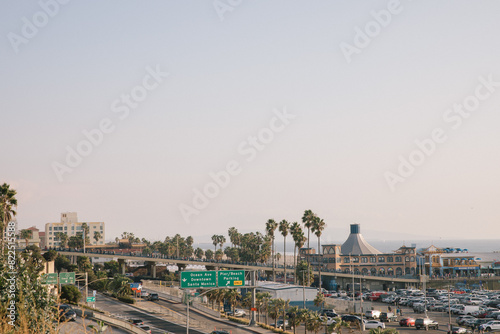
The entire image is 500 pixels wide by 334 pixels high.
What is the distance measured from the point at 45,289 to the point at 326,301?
89.7 m

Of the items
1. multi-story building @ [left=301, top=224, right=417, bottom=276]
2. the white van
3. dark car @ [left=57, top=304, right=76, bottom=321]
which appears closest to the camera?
dark car @ [left=57, top=304, right=76, bottom=321]

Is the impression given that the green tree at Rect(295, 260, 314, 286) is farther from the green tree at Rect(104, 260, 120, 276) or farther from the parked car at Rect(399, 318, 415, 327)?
the green tree at Rect(104, 260, 120, 276)

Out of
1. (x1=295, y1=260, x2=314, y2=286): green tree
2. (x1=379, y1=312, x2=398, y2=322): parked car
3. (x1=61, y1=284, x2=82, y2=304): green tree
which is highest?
(x1=295, y1=260, x2=314, y2=286): green tree

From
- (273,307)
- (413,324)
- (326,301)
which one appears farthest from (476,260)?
(273,307)

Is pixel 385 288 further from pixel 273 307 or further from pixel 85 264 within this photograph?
pixel 85 264

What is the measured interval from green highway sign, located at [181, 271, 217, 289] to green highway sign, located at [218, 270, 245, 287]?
1.14 metres

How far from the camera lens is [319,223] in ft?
392

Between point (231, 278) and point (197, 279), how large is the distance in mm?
5548

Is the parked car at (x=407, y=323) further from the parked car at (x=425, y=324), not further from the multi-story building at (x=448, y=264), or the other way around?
the multi-story building at (x=448, y=264)

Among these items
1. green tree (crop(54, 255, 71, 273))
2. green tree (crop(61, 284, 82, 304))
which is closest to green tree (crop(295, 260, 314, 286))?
green tree (crop(61, 284, 82, 304))

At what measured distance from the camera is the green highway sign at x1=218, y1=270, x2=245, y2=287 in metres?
74.7

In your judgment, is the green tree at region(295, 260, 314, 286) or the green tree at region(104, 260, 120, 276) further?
the green tree at region(104, 260, 120, 276)

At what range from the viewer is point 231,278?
75.7 metres

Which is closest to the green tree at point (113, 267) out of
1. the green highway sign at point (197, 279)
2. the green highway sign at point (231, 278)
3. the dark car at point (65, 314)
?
the green highway sign at point (231, 278)
